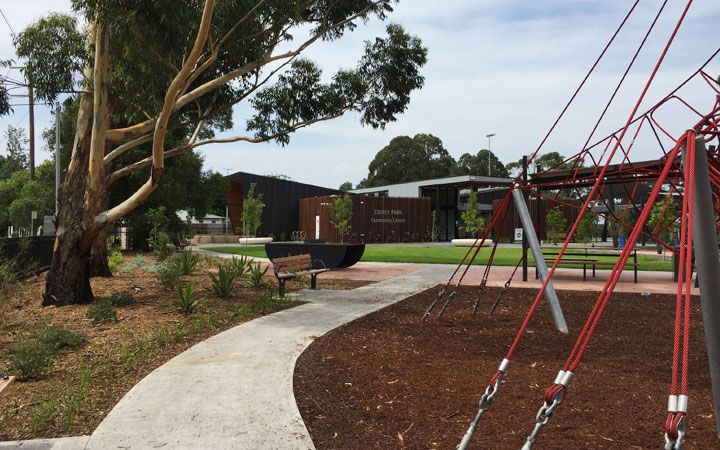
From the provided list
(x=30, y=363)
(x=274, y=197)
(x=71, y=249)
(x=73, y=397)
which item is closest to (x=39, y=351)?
(x=30, y=363)

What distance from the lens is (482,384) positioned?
5.05 m

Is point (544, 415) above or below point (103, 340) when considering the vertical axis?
above

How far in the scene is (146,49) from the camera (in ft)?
33.7

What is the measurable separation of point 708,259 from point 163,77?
11307 millimetres

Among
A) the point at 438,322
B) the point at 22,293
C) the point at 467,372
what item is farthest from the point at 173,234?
the point at 467,372

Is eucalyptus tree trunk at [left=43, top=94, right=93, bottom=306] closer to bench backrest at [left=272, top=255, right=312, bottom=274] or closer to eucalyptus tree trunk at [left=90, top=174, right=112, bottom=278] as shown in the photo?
bench backrest at [left=272, top=255, right=312, bottom=274]

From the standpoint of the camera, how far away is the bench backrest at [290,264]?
418 inches

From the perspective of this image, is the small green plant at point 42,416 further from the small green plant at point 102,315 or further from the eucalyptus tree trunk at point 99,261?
the eucalyptus tree trunk at point 99,261

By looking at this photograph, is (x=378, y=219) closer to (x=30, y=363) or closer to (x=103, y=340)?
(x=103, y=340)

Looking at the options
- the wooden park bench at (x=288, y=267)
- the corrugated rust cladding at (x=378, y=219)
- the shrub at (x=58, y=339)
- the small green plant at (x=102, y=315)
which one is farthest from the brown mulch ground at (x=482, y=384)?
the corrugated rust cladding at (x=378, y=219)

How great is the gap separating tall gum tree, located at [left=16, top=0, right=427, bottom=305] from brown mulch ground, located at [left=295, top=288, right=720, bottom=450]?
5.07 m

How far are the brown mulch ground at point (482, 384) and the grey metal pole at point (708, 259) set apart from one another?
0.84 m

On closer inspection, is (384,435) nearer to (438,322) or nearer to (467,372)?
(467,372)

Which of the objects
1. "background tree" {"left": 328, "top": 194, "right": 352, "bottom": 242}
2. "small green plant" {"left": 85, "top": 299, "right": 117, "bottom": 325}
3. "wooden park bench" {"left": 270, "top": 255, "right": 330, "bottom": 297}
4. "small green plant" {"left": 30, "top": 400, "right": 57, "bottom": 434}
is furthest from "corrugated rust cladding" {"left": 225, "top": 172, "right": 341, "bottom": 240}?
"small green plant" {"left": 30, "top": 400, "right": 57, "bottom": 434}
